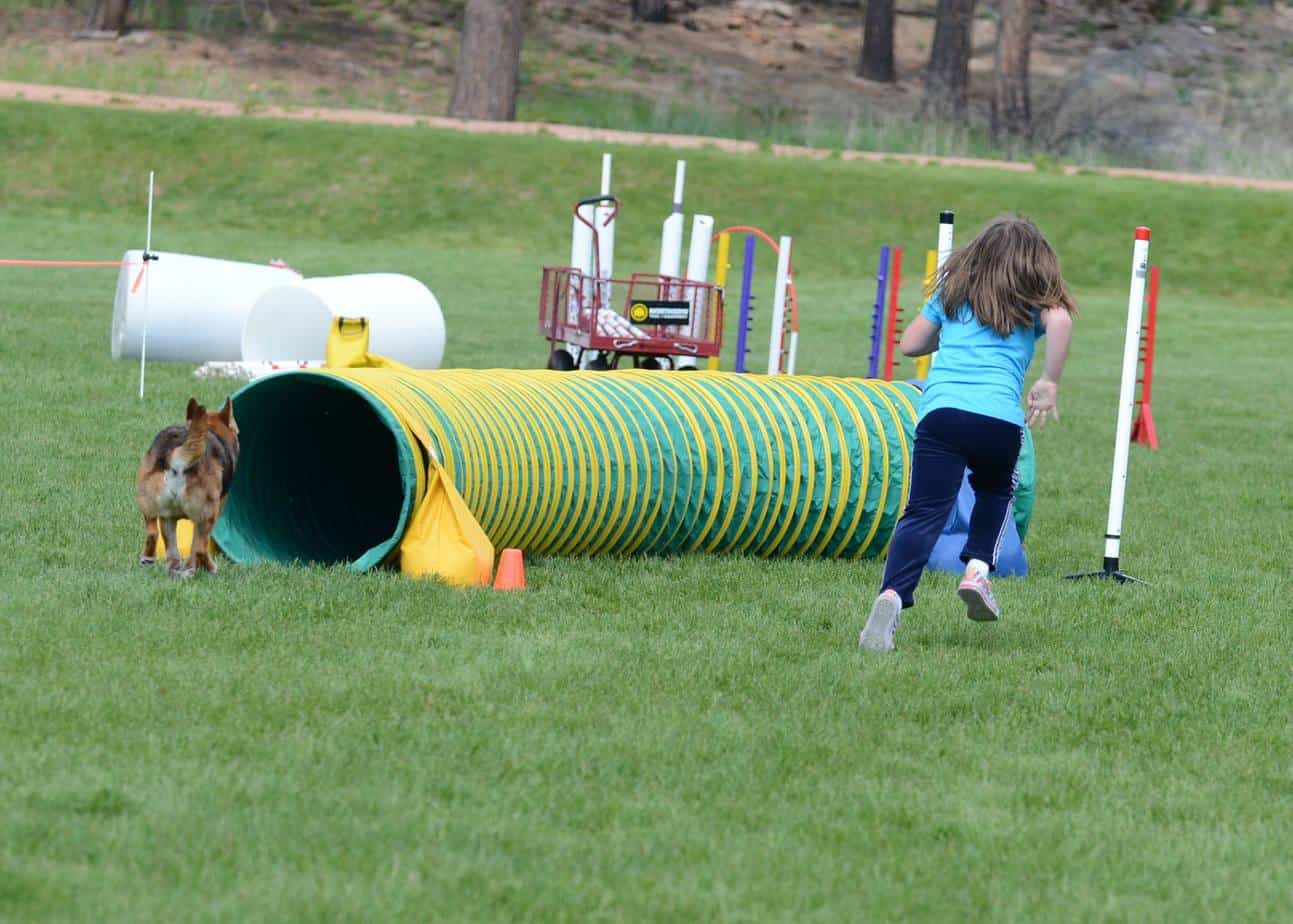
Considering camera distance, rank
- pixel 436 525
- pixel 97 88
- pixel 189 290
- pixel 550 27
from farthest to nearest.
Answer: pixel 550 27
pixel 97 88
pixel 189 290
pixel 436 525

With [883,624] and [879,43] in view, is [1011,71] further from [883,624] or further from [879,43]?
[883,624]

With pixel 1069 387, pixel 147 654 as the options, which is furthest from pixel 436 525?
pixel 1069 387

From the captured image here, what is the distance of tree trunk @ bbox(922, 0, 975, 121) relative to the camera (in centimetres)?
4309

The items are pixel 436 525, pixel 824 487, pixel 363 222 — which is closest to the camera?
pixel 436 525

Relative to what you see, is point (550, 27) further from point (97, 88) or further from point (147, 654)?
point (147, 654)

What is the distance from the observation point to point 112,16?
43.6 metres

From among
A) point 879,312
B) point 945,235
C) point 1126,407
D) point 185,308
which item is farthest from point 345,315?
point 1126,407

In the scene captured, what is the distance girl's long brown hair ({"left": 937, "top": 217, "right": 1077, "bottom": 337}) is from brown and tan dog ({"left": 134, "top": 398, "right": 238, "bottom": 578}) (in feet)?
9.51

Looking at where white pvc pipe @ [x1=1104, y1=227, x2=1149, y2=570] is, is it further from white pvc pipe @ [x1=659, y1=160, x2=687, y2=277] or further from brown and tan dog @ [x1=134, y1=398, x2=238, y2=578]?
white pvc pipe @ [x1=659, y1=160, x2=687, y2=277]

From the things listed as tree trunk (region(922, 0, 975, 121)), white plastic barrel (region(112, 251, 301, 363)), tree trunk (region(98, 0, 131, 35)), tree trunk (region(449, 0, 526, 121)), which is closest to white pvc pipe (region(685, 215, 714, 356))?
white plastic barrel (region(112, 251, 301, 363))

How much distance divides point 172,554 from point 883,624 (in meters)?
2.83

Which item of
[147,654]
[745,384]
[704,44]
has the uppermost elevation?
[704,44]

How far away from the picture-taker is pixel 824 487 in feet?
30.3

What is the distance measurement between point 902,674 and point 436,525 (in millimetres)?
2226
